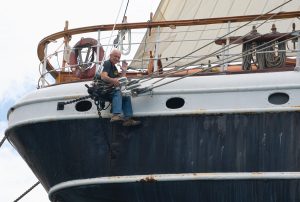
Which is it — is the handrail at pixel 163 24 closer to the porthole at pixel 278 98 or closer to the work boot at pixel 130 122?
the porthole at pixel 278 98

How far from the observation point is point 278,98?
446 inches

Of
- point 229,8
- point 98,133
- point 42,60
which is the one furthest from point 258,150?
point 229,8

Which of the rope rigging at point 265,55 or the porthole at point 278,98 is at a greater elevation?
the rope rigging at point 265,55

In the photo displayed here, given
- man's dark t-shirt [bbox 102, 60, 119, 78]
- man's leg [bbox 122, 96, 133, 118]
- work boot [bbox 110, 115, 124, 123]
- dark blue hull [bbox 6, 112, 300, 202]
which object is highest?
man's dark t-shirt [bbox 102, 60, 119, 78]

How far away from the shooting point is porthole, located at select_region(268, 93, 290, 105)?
11289 mm

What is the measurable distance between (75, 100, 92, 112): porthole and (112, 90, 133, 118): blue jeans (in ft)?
1.70

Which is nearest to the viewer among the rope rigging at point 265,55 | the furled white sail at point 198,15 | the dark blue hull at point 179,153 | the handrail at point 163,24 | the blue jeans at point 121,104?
the dark blue hull at point 179,153

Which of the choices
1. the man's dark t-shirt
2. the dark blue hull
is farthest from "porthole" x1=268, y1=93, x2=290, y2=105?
the man's dark t-shirt

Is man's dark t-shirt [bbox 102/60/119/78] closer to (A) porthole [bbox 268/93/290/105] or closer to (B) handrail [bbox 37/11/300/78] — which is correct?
(B) handrail [bbox 37/11/300/78]

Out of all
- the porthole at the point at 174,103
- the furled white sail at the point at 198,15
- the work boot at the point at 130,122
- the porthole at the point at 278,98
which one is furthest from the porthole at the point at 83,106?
the furled white sail at the point at 198,15

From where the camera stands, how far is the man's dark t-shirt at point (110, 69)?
38.9 ft

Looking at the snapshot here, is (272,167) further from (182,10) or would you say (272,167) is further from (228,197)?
(182,10)

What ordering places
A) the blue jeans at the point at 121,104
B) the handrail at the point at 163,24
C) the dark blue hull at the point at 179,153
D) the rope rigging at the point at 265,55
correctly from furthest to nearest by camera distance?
the handrail at the point at 163,24, the rope rigging at the point at 265,55, the blue jeans at the point at 121,104, the dark blue hull at the point at 179,153

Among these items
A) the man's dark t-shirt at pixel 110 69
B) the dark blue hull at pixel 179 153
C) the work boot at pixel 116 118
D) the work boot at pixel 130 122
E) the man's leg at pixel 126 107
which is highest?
the man's dark t-shirt at pixel 110 69
